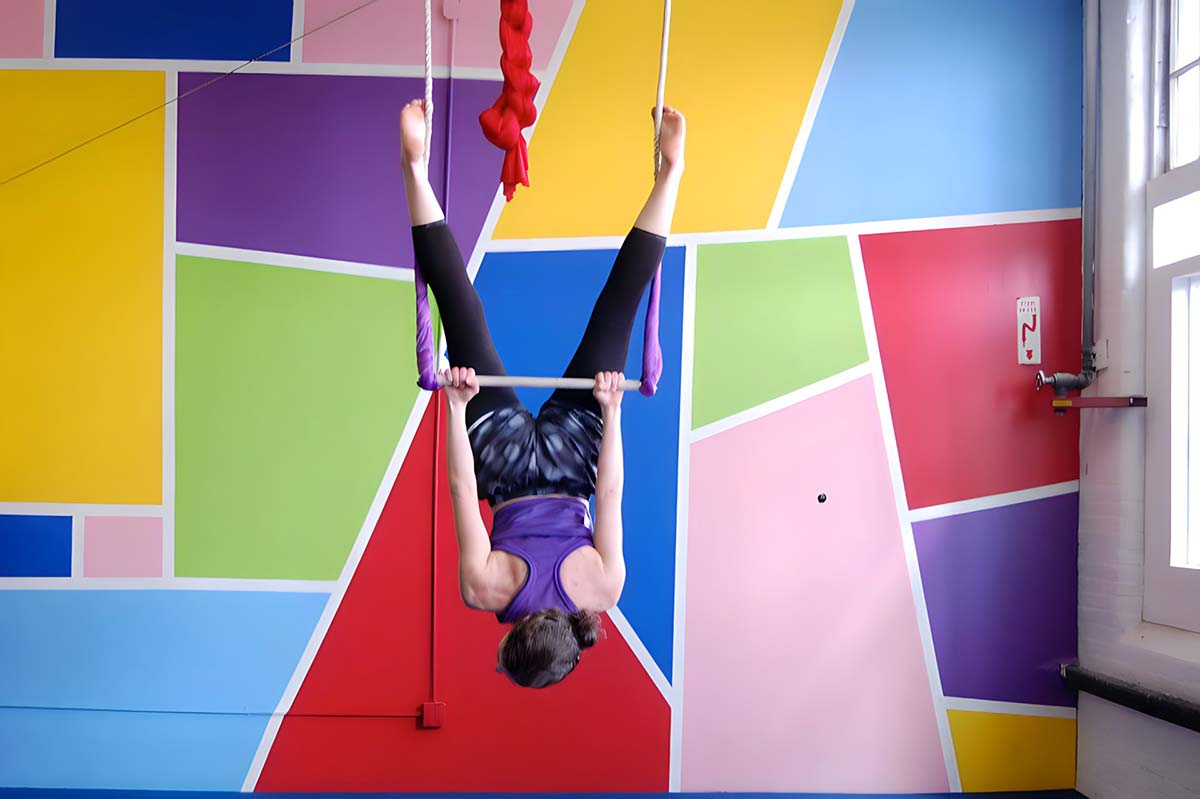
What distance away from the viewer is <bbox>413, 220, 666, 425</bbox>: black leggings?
2.48 meters

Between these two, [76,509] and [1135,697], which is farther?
[76,509]

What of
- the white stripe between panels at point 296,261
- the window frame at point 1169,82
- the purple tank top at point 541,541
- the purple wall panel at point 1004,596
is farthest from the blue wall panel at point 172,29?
the window frame at point 1169,82

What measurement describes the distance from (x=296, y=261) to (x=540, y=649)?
2005mm

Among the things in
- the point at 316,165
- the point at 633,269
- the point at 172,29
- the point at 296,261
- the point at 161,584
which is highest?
the point at 172,29

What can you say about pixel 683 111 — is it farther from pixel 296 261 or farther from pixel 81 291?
pixel 81 291

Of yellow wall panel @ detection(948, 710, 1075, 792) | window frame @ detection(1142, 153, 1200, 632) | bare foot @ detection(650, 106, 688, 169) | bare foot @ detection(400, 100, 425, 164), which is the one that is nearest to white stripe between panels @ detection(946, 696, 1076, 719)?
yellow wall panel @ detection(948, 710, 1075, 792)

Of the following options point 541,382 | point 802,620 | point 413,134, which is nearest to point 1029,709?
point 802,620

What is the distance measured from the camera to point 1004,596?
12.0ft

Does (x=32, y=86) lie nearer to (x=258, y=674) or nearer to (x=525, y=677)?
(x=258, y=674)

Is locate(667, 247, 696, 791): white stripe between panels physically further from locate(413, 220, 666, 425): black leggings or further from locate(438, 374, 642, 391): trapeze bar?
locate(438, 374, 642, 391): trapeze bar

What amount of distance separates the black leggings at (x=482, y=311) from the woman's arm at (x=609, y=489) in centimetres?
17

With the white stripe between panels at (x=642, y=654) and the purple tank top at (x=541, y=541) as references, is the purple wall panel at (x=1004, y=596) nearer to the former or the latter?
the white stripe between panels at (x=642, y=654)

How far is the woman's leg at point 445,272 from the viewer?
239 centimetres

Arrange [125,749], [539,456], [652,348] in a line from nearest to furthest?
[652,348]
[539,456]
[125,749]
